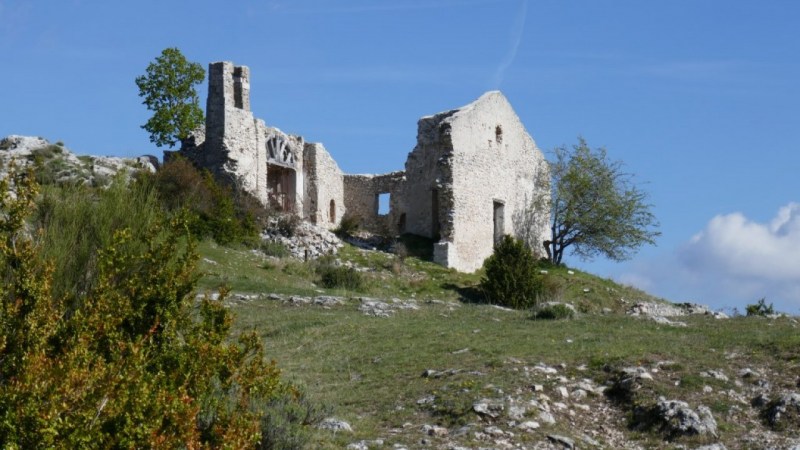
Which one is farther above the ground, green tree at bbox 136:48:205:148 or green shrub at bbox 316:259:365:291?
green tree at bbox 136:48:205:148

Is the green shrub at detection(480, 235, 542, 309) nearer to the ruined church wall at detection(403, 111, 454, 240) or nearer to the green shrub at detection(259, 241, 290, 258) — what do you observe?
the green shrub at detection(259, 241, 290, 258)

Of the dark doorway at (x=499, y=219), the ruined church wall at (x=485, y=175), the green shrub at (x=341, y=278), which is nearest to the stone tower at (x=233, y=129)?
the ruined church wall at (x=485, y=175)

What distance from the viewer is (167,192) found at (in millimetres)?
29625

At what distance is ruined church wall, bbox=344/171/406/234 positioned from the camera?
41656 mm

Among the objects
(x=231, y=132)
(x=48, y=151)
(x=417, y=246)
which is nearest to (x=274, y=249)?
(x=231, y=132)

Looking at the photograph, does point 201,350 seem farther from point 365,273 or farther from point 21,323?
point 365,273

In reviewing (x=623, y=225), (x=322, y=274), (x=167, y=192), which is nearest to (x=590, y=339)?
(x=322, y=274)

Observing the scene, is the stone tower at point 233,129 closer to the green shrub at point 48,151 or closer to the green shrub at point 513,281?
the green shrub at point 48,151

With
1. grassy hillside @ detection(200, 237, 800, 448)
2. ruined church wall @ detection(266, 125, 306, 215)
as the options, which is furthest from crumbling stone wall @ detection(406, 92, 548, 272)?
grassy hillside @ detection(200, 237, 800, 448)

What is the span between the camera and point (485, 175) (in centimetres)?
3578

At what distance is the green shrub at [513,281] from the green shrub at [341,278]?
11.0 feet

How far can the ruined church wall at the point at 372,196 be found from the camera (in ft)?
137

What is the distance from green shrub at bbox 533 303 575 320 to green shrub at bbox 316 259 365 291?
7.61 m

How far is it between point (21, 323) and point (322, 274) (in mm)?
18777
